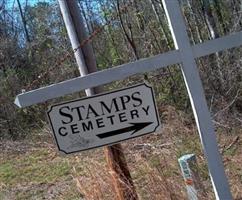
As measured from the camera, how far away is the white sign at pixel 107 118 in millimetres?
2777

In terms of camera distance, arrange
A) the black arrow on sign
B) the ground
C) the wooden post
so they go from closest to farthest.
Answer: the black arrow on sign, the wooden post, the ground

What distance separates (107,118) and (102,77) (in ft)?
0.79

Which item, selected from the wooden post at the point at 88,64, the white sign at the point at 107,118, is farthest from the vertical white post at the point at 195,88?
the wooden post at the point at 88,64

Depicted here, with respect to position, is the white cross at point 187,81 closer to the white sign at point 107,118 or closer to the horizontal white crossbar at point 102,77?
the horizontal white crossbar at point 102,77

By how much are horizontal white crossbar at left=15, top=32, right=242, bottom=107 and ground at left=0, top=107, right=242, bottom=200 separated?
1.46 ft

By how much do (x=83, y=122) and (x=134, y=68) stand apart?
41cm

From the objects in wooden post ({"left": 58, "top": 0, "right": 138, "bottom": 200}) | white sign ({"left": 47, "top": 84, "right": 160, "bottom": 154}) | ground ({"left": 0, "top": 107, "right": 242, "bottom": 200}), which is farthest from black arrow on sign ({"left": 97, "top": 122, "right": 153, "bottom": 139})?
wooden post ({"left": 58, "top": 0, "right": 138, "bottom": 200})

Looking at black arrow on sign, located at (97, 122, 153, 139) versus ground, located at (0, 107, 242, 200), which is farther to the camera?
ground, located at (0, 107, 242, 200)

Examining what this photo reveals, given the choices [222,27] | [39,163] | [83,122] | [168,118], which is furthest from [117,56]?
[83,122]

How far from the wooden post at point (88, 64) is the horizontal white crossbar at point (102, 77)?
103 centimetres

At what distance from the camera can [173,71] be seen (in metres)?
9.67

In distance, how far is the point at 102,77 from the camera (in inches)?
105

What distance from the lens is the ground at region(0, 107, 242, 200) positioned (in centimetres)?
428

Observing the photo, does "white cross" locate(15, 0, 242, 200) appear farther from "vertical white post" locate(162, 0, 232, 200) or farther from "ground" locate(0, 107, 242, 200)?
"ground" locate(0, 107, 242, 200)
